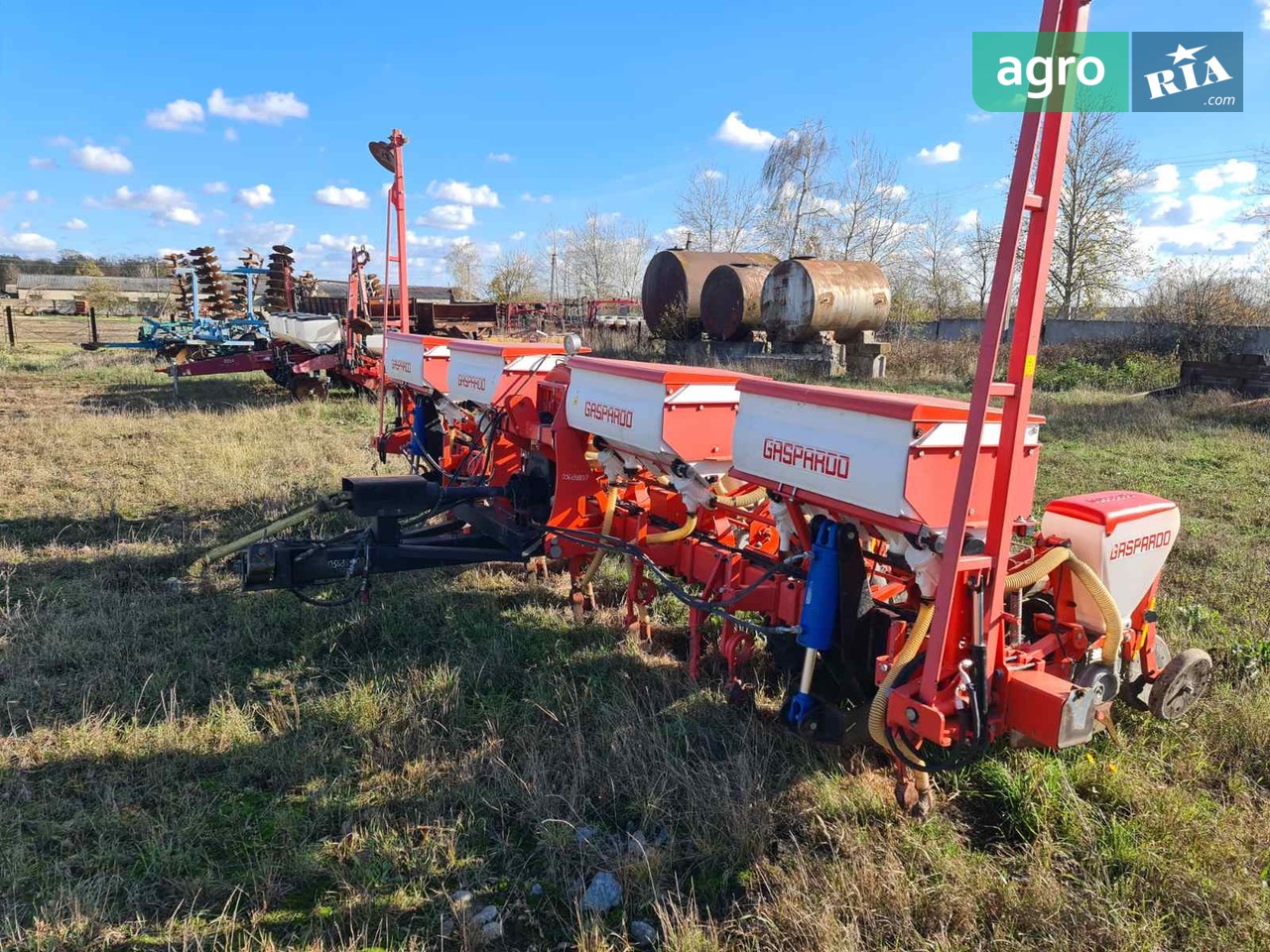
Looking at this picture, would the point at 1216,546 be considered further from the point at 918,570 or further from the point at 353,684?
the point at 353,684

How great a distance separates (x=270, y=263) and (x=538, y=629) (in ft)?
57.8

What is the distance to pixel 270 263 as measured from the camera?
19.3 metres

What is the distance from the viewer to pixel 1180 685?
3197 millimetres

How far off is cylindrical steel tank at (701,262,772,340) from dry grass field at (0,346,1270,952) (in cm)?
1449

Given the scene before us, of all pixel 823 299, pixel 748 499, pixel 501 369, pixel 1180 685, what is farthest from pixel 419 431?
pixel 823 299

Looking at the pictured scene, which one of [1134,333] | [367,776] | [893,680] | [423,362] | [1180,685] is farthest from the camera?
[1134,333]

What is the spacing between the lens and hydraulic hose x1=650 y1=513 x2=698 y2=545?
3688 millimetres

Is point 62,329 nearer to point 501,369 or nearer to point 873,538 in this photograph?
point 501,369

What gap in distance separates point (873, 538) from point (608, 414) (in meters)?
1.32

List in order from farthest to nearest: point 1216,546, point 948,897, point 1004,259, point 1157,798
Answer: point 1216,546 < point 1157,798 < point 948,897 < point 1004,259

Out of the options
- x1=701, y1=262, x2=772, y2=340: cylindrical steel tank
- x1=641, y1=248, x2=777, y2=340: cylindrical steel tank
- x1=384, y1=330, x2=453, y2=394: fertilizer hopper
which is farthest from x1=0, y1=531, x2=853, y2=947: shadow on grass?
x1=641, y1=248, x2=777, y2=340: cylindrical steel tank

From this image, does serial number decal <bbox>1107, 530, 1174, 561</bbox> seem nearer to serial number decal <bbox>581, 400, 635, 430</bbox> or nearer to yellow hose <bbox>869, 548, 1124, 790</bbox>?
yellow hose <bbox>869, 548, 1124, 790</bbox>

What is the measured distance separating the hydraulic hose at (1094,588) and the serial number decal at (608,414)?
1.69m

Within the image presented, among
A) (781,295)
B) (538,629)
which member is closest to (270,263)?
(781,295)
